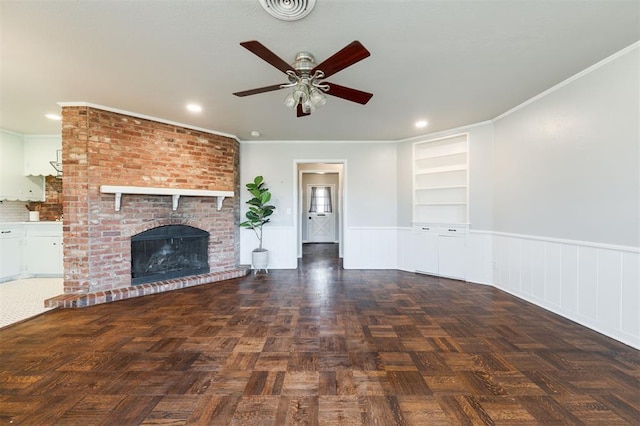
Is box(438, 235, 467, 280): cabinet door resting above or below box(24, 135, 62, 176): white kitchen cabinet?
below

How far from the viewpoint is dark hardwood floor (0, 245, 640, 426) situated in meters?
1.47

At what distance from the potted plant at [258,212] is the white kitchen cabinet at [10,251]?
3.32 metres

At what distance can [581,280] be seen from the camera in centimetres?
258

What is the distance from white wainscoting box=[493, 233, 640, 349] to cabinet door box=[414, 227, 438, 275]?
106cm

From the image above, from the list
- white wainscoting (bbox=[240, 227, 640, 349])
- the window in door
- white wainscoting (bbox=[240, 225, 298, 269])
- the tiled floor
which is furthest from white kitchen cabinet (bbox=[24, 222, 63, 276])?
the window in door

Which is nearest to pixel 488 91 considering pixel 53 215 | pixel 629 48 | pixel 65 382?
pixel 629 48

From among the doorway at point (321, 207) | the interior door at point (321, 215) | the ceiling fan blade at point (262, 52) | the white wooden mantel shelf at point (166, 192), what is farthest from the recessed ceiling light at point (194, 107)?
the interior door at point (321, 215)

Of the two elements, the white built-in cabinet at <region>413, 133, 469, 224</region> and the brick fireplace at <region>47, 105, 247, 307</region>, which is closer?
the brick fireplace at <region>47, 105, 247, 307</region>

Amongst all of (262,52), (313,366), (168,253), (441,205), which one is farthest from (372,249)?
(262,52)

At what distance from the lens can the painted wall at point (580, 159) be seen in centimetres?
220

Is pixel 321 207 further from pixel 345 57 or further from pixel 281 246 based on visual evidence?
pixel 345 57

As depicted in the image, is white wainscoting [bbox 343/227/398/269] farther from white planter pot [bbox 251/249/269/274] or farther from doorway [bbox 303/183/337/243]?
doorway [bbox 303/183/337/243]

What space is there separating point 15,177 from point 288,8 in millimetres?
5481

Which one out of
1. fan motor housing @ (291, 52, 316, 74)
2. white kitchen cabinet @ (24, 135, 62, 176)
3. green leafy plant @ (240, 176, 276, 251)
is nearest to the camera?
fan motor housing @ (291, 52, 316, 74)
